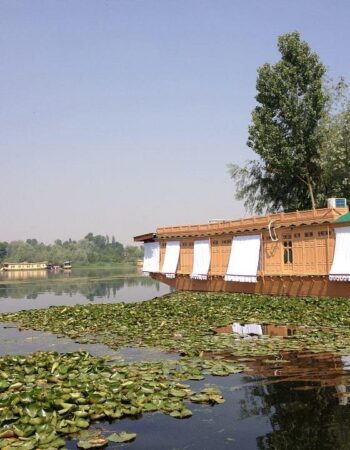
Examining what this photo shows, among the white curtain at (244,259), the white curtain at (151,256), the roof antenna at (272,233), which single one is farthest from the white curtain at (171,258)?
the roof antenna at (272,233)

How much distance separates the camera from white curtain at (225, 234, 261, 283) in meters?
28.8

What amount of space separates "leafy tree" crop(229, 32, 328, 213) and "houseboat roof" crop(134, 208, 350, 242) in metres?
8.62

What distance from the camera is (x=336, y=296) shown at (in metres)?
24.6

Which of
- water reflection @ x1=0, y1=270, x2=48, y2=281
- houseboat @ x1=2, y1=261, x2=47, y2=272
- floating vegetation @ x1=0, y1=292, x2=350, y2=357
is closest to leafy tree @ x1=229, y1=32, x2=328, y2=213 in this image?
floating vegetation @ x1=0, y1=292, x2=350, y2=357

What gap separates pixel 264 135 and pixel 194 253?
37.7ft

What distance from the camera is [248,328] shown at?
17141 millimetres

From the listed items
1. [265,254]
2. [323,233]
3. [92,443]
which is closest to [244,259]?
[265,254]

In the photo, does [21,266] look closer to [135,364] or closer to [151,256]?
[151,256]

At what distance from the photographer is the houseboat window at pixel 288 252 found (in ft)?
89.0

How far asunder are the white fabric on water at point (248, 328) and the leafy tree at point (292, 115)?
21.1 metres

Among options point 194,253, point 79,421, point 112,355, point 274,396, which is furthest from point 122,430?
point 194,253

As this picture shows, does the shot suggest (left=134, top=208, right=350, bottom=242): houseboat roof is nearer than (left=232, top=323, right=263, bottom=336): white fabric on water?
No

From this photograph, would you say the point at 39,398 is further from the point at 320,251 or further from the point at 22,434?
the point at 320,251

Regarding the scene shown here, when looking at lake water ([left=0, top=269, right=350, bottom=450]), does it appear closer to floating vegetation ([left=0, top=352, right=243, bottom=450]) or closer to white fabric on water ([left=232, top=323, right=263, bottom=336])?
floating vegetation ([left=0, top=352, right=243, bottom=450])
